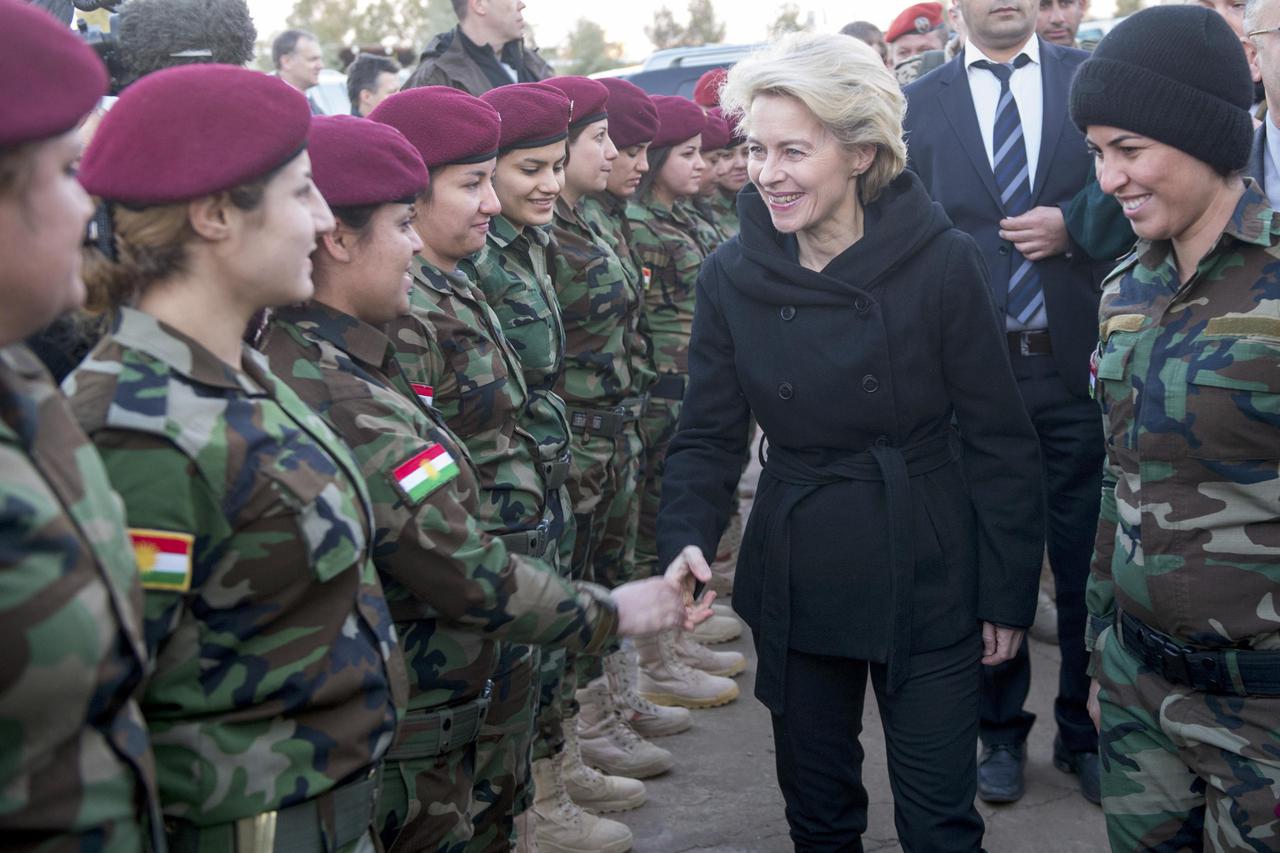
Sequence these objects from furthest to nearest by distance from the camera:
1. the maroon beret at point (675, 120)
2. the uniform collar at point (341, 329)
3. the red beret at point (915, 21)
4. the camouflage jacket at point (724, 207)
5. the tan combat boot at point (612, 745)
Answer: the red beret at point (915, 21) < the camouflage jacket at point (724, 207) < the maroon beret at point (675, 120) < the tan combat boot at point (612, 745) < the uniform collar at point (341, 329)

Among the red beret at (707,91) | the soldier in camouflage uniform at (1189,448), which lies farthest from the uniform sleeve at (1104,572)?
the red beret at (707,91)

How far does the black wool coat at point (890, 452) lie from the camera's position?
2.92 metres

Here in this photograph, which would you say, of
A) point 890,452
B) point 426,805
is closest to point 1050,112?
point 890,452

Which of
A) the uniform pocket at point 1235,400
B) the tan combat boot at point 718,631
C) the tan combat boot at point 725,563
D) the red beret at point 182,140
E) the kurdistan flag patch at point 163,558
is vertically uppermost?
the red beret at point 182,140

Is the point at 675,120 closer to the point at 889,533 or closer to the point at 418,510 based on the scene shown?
the point at 889,533

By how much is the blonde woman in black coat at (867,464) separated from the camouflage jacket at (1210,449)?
13.6 inches

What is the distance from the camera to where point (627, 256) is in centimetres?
522

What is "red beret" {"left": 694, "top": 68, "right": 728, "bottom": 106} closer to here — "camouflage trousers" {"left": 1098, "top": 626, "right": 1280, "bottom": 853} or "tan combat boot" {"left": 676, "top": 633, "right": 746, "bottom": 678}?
"tan combat boot" {"left": 676, "top": 633, "right": 746, "bottom": 678}

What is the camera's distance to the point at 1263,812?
2.40m

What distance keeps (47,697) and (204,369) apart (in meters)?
0.57

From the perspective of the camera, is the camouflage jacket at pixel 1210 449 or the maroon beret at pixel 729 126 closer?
the camouflage jacket at pixel 1210 449

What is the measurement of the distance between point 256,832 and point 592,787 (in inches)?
101

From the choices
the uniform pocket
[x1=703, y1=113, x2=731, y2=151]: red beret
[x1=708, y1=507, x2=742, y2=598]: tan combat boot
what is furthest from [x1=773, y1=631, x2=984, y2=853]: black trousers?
[x1=703, y1=113, x2=731, y2=151]: red beret

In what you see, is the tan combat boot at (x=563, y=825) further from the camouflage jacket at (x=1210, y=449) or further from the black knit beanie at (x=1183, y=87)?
the black knit beanie at (x=1183, y=87)
